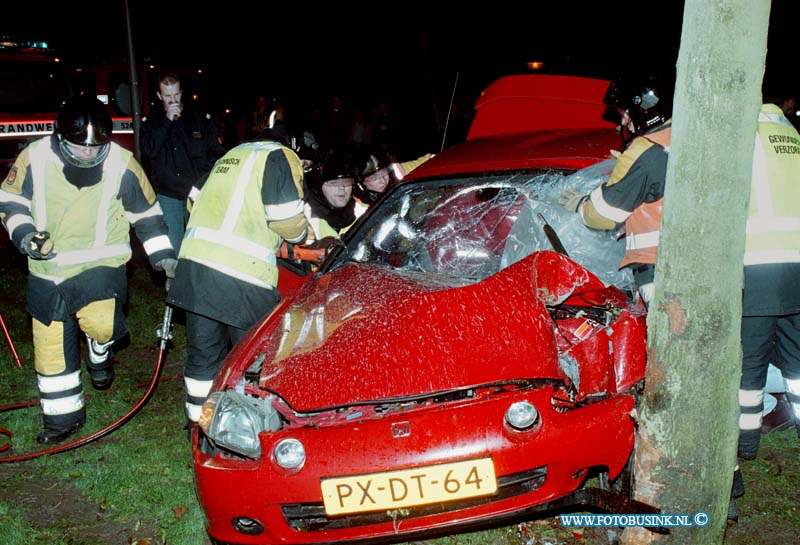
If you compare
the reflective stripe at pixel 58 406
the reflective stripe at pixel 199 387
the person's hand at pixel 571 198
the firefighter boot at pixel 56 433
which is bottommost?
the firefighter boot at pixel 56 433

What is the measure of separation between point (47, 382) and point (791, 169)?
13.3ft

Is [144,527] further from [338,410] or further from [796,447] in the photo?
[796,447]

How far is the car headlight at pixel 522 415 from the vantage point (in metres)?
2.51

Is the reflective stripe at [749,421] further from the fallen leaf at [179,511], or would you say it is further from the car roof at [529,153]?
the fallen leaf at [179,511]

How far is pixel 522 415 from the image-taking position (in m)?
2.53

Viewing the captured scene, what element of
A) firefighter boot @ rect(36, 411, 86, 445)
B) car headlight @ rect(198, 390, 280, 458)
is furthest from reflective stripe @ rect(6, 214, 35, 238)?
car headlight @ rect(198, 390, 280, 458)

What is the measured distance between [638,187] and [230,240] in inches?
80.0

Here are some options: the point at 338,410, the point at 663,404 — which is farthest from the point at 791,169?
the point at 338,410

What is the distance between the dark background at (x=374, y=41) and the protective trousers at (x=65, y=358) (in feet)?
44.9

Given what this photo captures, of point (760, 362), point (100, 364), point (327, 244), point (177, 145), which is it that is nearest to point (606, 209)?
point (760, 362)

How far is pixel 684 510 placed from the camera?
2631 millimetres

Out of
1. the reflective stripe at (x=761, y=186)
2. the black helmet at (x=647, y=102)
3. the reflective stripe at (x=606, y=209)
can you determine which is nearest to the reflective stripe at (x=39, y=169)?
the reflective stripe at (x=606, y=209)

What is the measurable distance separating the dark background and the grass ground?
539 inches

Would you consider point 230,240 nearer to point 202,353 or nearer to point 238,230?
point 238,230
